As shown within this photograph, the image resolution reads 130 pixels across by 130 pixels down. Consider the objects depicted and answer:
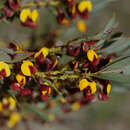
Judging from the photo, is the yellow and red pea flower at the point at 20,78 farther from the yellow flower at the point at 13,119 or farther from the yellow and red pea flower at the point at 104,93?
the yellow flower at the point at 13,119

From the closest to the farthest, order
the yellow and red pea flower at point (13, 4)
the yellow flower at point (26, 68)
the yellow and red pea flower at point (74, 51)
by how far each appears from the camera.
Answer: the yellow flower at point (26, 68), the yellow and red pea flower at point (74, 51), the yellow and red pea flower at point (13, 4)

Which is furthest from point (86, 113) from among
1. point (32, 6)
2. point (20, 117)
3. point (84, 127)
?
point (32, 6)

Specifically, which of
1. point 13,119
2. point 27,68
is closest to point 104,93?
point 27,68

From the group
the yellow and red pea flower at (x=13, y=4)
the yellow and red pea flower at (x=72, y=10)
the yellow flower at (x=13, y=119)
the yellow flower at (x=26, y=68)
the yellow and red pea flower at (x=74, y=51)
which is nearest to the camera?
the yellow flower at (x=26, y=68)

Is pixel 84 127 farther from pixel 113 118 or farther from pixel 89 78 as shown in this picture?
pixel 89 78

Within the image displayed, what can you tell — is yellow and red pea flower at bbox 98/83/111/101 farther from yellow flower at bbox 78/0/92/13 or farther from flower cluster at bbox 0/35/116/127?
yellow flower at bbox 78/0/92/13

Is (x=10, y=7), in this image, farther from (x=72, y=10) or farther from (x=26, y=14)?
(x=72, y=10)

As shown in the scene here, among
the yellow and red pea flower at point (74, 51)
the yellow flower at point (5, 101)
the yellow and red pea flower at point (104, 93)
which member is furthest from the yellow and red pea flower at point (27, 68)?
the yellow flower at point (5, 101)

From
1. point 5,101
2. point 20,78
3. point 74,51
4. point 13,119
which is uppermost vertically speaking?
point 74,51

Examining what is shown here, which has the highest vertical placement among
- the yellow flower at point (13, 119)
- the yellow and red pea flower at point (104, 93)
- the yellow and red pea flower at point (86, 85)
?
the yellow and red pea flower at point (86, 85)
